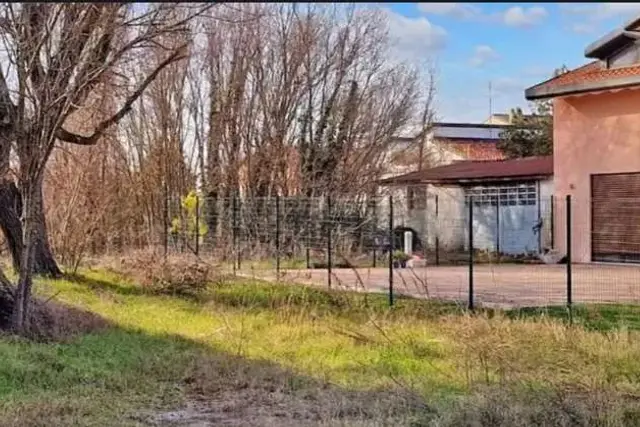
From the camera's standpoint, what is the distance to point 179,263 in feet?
48.2

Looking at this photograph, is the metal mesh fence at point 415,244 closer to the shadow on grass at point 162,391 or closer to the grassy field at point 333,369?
the grassy field at point 333,369

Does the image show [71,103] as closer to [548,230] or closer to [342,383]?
[342,383]

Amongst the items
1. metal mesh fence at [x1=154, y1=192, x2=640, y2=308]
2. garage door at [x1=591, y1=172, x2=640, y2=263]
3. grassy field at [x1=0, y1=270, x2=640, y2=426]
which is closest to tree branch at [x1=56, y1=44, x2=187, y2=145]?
metal mesh fence at [x1=154, y1=192, x2=640, y2=308]

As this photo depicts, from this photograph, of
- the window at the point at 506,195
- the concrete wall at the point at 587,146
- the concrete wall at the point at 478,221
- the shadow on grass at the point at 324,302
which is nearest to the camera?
the shadow on grass at the point at 324,302

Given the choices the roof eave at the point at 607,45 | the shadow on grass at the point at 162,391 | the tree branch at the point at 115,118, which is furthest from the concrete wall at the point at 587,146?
the shadow on grass at the point at 162,391

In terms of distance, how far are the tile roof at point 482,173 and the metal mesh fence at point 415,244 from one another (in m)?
0.57

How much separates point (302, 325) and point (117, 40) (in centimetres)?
440

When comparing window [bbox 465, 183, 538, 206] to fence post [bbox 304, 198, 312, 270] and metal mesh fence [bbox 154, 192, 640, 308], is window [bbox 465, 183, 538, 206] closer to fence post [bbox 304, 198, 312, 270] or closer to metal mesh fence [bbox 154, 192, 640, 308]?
metal mesh fence [bbox 154, 192, 640, 308]

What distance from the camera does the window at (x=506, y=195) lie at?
2502 centimetres

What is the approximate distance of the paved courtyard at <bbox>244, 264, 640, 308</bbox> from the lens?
13.5 metres

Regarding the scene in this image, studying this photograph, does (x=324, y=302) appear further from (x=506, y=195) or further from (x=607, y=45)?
(x=506, y=195)

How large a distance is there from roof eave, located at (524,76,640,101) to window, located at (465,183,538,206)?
357 cm

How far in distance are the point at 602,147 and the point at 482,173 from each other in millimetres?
5684

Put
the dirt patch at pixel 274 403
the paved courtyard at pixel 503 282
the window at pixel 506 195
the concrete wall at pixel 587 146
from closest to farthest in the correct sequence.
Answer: the dirt patch at pixel 274 403 → the paved courtyard at pixel 503 282 → the concrete wall at pixel 587 146 → the window at pixel 506 195
